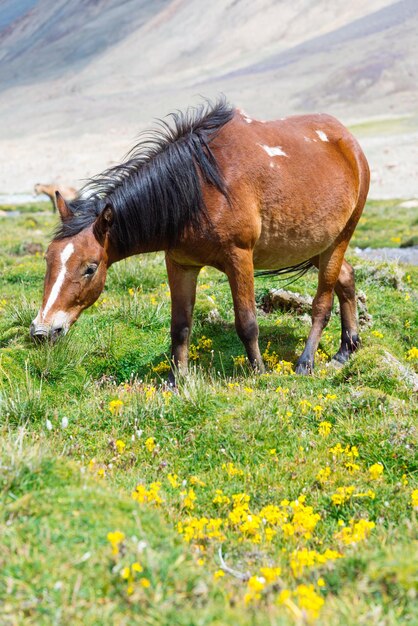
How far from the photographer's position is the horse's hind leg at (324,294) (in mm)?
9852

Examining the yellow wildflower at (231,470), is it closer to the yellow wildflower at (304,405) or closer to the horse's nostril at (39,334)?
the yellow wildflower at (304,405)

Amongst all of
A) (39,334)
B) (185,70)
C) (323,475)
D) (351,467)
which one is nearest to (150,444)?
(323,475)

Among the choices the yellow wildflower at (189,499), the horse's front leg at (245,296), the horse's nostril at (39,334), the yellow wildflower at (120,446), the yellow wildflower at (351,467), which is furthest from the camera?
the horse's front leg at (245,296)

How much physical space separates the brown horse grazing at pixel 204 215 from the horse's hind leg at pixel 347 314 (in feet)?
1.76

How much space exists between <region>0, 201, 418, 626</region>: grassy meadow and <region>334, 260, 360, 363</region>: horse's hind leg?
28 centimetres

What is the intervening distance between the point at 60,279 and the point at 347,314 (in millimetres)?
4427

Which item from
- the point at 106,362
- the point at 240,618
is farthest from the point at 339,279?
the point at 240,618

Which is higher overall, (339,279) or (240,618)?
(240,618)

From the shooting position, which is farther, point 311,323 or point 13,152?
point 13,152

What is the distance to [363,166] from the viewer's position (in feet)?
35.7

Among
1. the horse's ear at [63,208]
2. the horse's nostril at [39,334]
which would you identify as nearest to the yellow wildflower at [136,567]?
the horse's nostril at [39,334]

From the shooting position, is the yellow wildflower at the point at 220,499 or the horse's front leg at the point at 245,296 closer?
the yellow wildflower at the point at 220,499

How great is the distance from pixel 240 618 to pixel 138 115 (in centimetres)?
12899

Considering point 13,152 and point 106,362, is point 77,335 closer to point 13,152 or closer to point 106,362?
point 106,362
